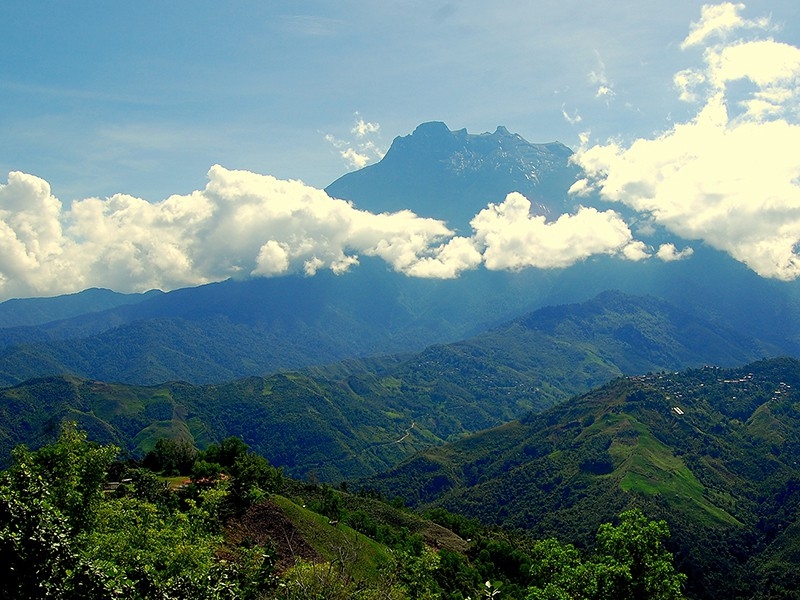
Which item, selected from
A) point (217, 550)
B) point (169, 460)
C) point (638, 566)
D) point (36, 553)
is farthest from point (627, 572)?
point (169, 460)

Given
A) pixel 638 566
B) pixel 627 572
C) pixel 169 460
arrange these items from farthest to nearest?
pixel 169 460, pixel 638 566, pixel 627 572

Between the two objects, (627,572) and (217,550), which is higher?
(627,572)

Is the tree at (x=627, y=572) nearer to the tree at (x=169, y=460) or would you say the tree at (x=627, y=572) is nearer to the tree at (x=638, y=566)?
the tree at (x=638, y=566)

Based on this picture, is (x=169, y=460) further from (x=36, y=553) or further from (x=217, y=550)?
(x=36, y=553)

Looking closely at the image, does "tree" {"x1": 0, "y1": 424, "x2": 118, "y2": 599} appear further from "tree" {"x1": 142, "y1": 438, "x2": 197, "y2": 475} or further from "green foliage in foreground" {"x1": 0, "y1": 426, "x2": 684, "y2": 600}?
"tree" {"x1": 142, "y1": 438, "x2": 197, "y2": 475}

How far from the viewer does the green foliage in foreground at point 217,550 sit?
80.6 feet

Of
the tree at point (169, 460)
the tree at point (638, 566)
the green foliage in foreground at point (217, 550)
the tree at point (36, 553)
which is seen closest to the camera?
the tree at point (36, 553)

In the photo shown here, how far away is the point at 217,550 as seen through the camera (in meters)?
66.4

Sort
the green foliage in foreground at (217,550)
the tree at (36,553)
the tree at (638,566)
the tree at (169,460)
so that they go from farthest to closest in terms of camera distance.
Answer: the tree at (169,460)
the tree at (638,566)
the green foliage in foreground at (217,550)
the tree at (36,553)

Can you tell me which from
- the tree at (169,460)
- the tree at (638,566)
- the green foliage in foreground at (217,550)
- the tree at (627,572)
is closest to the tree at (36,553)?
the green foliage in foreground at (217,550)

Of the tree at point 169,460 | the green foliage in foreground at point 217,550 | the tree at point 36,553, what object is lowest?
the tree at point 169,460

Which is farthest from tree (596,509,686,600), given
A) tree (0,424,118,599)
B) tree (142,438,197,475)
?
tree (142,438,197,475)

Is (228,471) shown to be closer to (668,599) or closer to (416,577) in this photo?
(416,577)

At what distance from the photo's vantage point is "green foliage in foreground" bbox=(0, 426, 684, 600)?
80.6 ft
